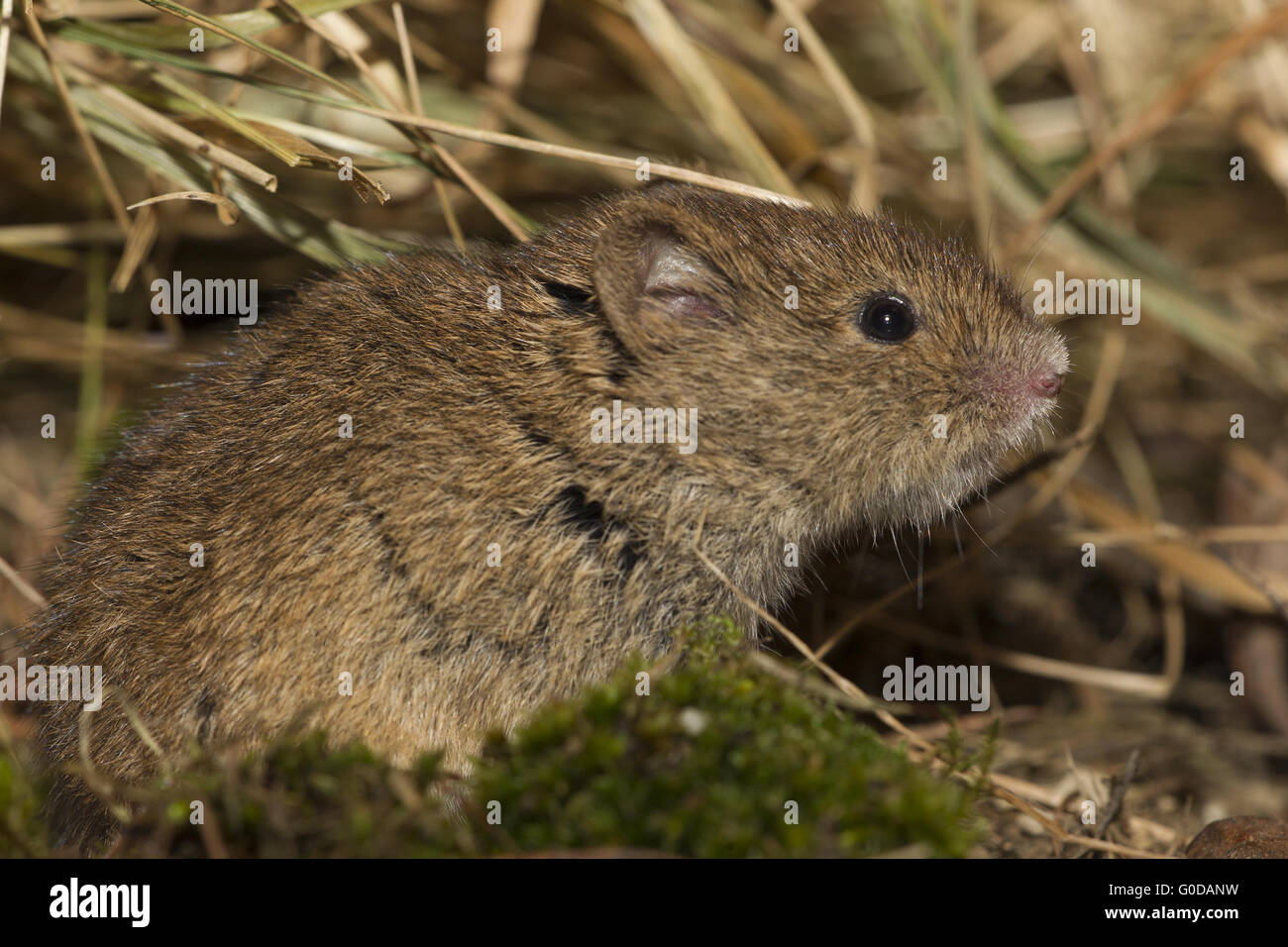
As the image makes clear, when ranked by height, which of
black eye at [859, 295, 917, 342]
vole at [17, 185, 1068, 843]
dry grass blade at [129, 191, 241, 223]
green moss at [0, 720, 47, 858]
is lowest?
green moss at [0, 720, 47, 858]

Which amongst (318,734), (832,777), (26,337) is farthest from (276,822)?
(26,337)

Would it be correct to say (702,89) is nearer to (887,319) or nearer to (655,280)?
(655,280)

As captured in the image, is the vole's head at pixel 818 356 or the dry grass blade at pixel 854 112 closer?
the vole's head at pixel 818 356

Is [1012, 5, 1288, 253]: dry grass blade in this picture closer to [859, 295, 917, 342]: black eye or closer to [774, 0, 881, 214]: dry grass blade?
[774, 0, 881, 214]: dry grass blade

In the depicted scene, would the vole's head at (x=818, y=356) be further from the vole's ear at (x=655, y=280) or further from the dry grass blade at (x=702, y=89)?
the dry grass blade at (x=702, y=89)

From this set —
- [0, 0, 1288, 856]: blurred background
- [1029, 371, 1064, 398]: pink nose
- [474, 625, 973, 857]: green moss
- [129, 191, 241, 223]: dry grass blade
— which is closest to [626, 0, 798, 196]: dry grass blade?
[0, 0, 1288, 856]: blurred background

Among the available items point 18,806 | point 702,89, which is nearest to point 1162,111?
point 702,89

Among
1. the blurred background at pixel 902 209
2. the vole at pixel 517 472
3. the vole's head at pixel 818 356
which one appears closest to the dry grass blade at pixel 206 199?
the blurred background at pixel 902 209
